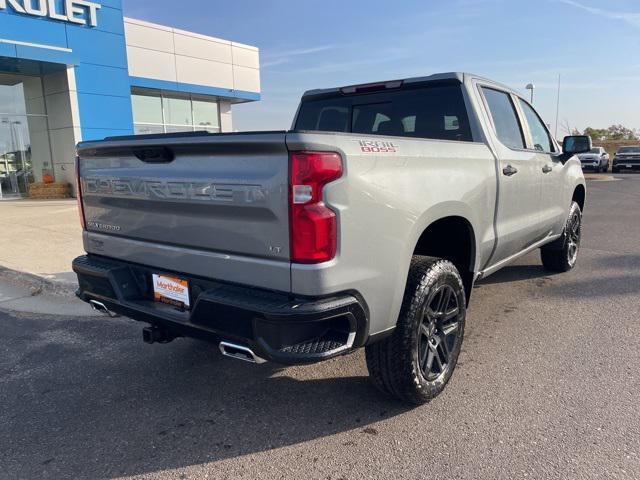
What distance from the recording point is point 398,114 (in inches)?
160

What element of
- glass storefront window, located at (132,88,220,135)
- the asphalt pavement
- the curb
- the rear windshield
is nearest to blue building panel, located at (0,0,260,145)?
glass storefront window, located at (132,88,220,135)

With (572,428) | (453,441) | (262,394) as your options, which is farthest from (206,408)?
(572,428)

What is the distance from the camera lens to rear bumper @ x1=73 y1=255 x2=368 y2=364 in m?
2.25

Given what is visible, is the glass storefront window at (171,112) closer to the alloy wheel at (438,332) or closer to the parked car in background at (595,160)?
the alloy wheel at (438,332)

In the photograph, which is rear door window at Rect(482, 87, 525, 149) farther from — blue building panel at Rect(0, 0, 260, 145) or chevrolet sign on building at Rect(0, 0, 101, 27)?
chevrolet sign on building at Rect(0, 0, 101, 27)

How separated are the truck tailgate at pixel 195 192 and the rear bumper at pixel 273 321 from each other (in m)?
0.17

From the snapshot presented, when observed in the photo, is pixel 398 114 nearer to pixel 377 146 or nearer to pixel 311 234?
pixel 377 146

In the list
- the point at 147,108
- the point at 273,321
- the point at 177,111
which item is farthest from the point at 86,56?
the point at 273,321

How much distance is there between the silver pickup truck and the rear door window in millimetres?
103

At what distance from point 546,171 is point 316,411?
315 centimetres

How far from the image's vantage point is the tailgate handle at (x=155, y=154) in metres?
2.68

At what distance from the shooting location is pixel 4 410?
10.1 ft

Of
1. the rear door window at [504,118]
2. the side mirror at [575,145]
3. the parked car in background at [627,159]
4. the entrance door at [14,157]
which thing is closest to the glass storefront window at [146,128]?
the entrance door at [14,157]

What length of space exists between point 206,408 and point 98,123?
50.2 ft
